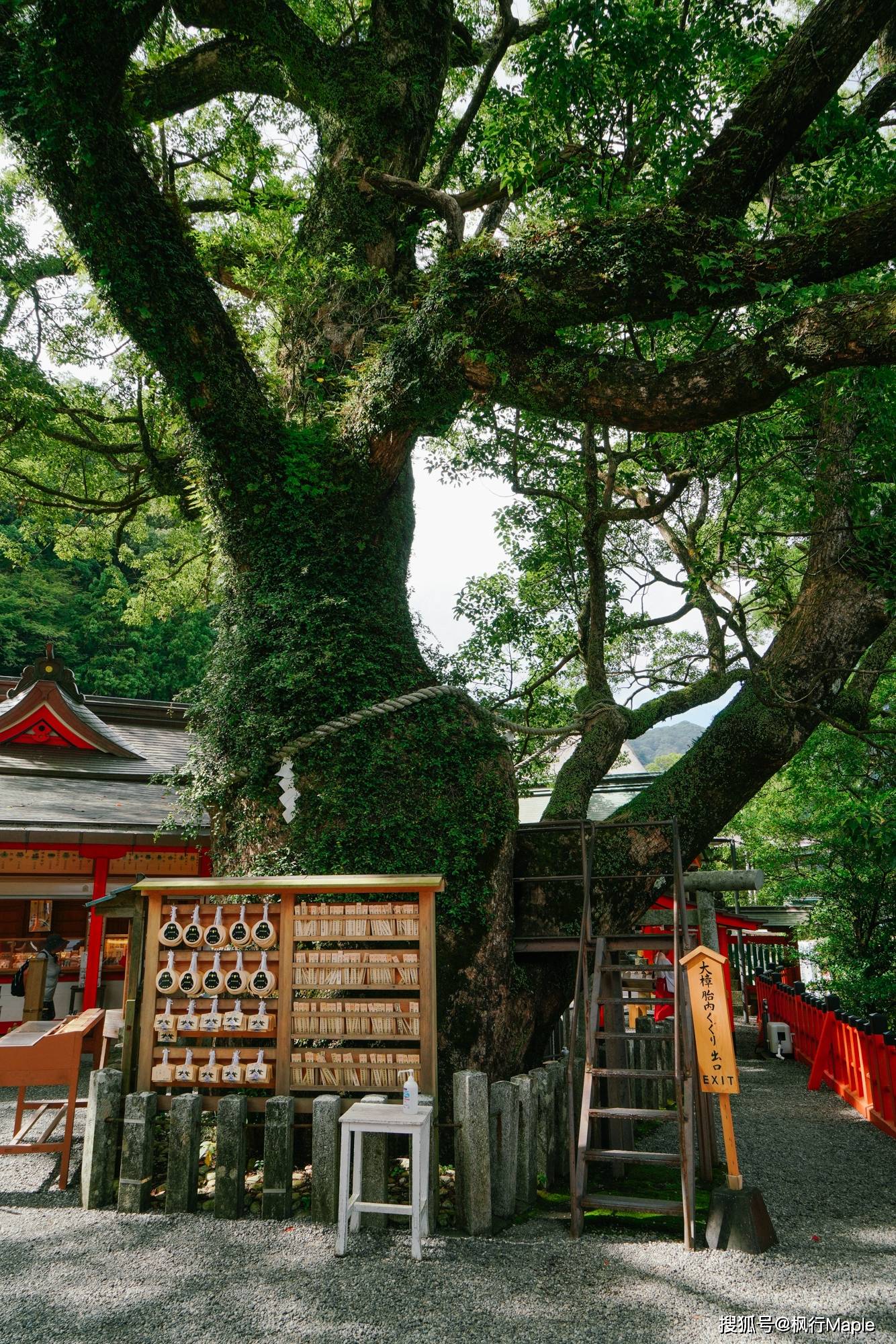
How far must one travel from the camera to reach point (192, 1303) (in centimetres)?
377

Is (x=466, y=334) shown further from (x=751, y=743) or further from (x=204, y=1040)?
(x=204, y=1040)

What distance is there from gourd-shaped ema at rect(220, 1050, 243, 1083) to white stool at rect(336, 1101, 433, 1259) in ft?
3.02

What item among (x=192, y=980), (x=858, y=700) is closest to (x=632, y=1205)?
(x=192, y=980)

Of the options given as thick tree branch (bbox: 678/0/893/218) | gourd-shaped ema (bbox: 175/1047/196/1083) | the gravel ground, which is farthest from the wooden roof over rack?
thick tree branch (bbox: 678/0/893/218)

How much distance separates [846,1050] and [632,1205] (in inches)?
227

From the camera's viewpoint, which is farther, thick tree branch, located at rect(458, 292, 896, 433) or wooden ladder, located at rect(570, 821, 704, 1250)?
thick tree branch, located at rect(458, 292, 896, 433)

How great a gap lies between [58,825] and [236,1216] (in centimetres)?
578

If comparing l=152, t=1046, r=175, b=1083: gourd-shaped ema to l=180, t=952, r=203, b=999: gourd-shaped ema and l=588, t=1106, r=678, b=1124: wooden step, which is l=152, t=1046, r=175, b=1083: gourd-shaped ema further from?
l=588, t=1106, r=678, b=1124: wooden step

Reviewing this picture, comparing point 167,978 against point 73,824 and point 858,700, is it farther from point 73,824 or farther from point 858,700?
point 858,700

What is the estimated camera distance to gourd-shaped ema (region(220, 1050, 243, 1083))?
17.1ft

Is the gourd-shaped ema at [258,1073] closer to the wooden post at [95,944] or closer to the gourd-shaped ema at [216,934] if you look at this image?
the gourd-shaped ema at [216,934]

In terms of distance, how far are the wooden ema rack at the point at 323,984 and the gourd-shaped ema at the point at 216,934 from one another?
34 mm

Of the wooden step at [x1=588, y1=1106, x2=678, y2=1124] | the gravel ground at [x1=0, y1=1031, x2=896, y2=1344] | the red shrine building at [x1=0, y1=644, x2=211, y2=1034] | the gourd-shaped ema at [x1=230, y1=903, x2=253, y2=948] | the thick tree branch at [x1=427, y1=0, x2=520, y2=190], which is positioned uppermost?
the thick tree branch at [x1=427, y1=0, x2=520, y2=190]

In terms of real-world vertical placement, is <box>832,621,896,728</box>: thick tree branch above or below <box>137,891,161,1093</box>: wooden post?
above
